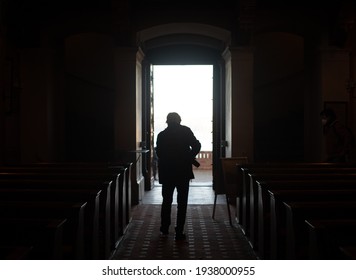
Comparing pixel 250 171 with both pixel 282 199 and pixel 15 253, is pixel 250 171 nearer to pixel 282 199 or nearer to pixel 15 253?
pixel 282 199

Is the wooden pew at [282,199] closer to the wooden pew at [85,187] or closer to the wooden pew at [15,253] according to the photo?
the wooden pew at [85,187]

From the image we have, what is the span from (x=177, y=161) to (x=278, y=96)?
6163 mm

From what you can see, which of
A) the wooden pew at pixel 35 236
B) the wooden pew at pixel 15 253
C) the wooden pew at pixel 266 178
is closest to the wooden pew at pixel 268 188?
the wooden pew at pixel 266 178

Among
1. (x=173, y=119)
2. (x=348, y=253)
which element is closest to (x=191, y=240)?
(x=173, y=119)

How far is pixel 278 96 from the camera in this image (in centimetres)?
1154

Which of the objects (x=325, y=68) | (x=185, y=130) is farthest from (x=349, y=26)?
(x=185, y=130)

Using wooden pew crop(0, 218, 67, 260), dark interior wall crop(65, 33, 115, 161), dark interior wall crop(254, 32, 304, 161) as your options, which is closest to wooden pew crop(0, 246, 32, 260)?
wooden pew crop(0, 218, 67, 260)

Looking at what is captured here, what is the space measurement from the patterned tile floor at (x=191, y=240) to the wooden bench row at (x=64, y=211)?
0.28 metres

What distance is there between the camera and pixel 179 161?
5.99 metres

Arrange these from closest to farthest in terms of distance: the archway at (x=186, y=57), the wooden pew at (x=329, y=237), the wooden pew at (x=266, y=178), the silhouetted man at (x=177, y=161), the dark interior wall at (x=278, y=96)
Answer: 1. the wooden pew at (x=329, y=237)
2. the wooden pew at (x=266, y=178)
3. the silhouetted man at (x=177, y=161)
4. the archway at (x=186, y=57)
5. the dark interior wall at (x=278, y=96)

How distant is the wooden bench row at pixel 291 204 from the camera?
3598 mm

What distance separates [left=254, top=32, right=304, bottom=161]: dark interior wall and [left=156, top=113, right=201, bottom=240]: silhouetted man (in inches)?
223

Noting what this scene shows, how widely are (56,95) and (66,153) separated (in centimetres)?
142

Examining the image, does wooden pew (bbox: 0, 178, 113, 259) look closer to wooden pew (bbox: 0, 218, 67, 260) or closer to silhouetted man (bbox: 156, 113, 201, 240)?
silhouetted man (bbox: 156, 113, 201, 240)
